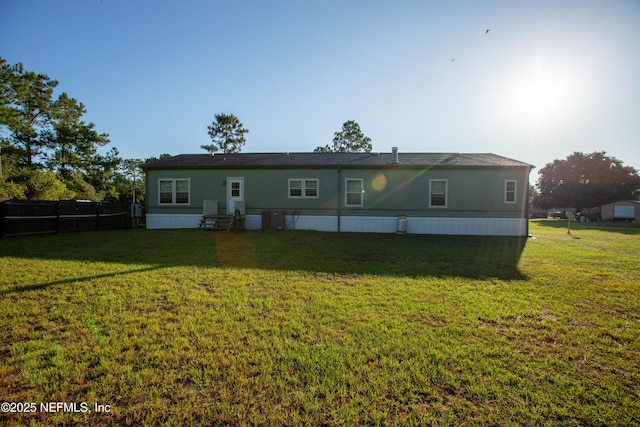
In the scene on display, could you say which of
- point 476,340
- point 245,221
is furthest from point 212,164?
point 476,340

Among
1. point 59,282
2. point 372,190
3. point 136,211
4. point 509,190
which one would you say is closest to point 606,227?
point 509,190

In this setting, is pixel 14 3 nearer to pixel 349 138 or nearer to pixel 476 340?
pixel 476 340

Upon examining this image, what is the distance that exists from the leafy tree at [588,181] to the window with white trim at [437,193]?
3796 centimetres

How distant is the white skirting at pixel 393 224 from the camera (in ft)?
42.8

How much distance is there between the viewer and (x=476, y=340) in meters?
2.89

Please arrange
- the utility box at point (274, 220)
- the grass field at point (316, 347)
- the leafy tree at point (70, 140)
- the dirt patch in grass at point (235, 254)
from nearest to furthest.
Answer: the grass field at point (316, 347) < the dirt patch in grass at point (235, 254) < the utility box at point (274, 220) < the leafy tree at point (70, 140)

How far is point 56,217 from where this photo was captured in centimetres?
1158

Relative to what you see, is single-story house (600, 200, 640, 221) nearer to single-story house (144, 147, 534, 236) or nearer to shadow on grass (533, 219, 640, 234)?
shadow on grass (533, 219, 640, 234)

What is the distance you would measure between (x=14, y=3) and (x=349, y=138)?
3389cm

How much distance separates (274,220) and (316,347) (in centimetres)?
1120

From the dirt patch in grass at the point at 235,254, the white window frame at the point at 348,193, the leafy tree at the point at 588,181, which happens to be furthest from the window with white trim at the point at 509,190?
the leafy tree at the point at 588,181

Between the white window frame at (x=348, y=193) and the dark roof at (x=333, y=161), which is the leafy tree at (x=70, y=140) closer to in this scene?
the dark roof at (x=333, y=161)

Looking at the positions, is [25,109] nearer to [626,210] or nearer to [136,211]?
[136,211]

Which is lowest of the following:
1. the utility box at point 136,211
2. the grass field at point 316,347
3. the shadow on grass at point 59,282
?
the grass field at point 316,347
